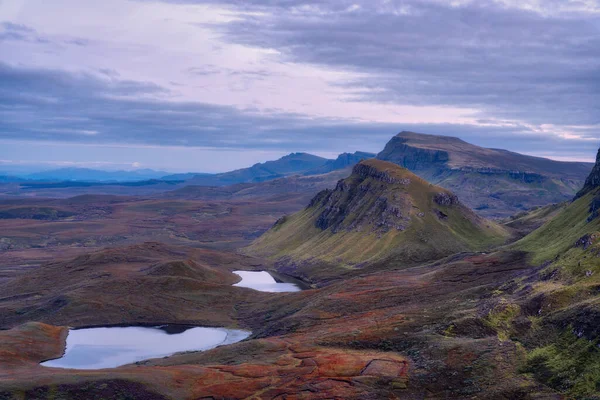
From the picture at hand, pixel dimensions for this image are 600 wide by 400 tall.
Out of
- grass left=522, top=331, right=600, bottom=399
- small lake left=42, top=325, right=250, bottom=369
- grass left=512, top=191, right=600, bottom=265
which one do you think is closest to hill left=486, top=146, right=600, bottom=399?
grass left=522, top=331, right=600, bottom=399

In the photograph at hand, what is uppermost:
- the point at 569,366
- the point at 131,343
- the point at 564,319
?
the point at 564,319

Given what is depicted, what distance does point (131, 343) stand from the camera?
470ft

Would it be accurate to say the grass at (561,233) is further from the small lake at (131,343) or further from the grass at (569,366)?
the small lake at (131,343)

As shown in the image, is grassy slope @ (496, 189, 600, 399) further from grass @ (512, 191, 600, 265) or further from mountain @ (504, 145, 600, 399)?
grass @ (512, 191, 600, 265)

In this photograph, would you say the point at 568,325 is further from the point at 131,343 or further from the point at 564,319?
the point at 131,343

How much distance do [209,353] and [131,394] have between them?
2880 cm

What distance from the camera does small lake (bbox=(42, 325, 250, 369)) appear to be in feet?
414

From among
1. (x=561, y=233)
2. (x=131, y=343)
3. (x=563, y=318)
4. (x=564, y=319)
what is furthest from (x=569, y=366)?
(x=561, y=233)

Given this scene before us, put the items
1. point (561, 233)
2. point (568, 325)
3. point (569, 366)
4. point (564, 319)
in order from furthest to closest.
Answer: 1. point (561, 233)
2. point (564, 319)
3. point (568, 325)
4. point (569, 366)

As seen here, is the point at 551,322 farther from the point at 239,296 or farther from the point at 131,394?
the point at 239,296

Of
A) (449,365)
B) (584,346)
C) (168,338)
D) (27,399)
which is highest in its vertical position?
(584,346)

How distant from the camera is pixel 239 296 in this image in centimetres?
19000

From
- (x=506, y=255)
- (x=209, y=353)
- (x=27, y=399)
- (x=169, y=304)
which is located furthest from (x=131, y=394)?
(x=506, y=255)

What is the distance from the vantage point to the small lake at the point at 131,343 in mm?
126250
